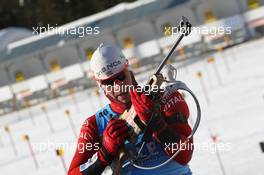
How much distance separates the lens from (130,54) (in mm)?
44719

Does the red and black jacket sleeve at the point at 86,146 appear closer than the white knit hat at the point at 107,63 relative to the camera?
No

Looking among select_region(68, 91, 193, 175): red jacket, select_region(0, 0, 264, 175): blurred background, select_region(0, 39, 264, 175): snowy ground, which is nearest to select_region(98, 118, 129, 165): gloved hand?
select_region(68, 91, 193, 175): red jacket

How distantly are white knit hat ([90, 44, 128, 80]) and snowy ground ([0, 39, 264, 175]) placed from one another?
620cm

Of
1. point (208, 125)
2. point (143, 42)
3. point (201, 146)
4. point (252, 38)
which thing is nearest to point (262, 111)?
point (208, 125)

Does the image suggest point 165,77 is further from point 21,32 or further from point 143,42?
point 21,32

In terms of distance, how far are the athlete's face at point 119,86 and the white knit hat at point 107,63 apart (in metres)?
0.04

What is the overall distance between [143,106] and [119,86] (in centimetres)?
46

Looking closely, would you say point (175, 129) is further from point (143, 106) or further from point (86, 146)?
point (86, 146)

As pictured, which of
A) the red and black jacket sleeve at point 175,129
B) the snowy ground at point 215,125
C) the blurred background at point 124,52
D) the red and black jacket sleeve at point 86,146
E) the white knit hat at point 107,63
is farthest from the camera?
the blurred background at point 124,52

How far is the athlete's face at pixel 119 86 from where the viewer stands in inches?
175

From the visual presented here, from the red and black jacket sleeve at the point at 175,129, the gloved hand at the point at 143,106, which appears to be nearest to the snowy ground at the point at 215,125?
the red and black jacket sleeve at the point at 175,129

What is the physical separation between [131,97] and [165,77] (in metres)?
0.27

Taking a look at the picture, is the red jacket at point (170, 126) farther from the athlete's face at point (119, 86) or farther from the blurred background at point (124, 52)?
the blurred background at point (124, 52)

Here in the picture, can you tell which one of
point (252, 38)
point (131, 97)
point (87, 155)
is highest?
point (131, 97)
